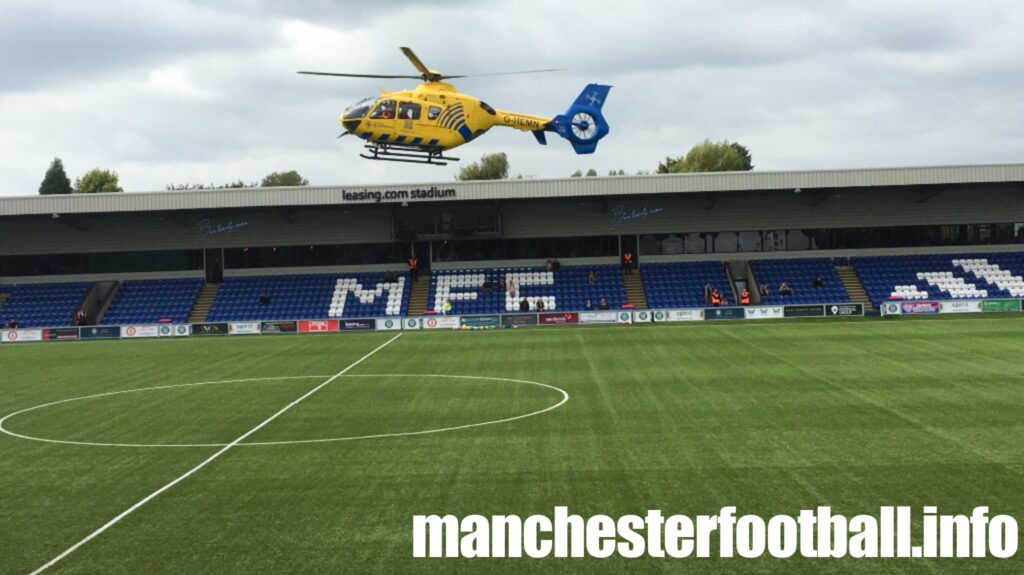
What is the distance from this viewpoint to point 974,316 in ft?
157

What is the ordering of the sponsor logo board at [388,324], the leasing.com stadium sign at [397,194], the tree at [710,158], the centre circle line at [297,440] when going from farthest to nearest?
the tree at [710,158]
the leasing.com stadium sign at [397,194]
the sponsor logo board at [388,324]
the centre circle line at [297,440]

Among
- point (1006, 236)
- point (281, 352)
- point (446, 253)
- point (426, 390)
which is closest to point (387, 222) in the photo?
point (446, 253)

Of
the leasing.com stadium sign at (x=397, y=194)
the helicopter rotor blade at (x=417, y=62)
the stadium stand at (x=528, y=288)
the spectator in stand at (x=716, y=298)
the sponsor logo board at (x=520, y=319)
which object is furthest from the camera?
the leasing.com stadium sign at (x=397, y=194)

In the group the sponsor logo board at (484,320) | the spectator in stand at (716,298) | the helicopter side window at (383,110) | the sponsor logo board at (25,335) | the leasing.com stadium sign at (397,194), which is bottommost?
the sponsor logo board at (25,335)

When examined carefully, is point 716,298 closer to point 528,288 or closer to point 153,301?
point 528,288

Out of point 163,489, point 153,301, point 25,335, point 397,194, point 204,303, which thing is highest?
point 397,194

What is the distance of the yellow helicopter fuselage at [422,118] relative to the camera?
32625 mm

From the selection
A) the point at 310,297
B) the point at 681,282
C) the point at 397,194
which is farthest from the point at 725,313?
the point at 310,297

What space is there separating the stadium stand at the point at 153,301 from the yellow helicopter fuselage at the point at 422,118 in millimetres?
30728

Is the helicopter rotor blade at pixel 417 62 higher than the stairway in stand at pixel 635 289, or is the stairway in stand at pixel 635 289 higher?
the helicopter rotor blade at pixel 417 62

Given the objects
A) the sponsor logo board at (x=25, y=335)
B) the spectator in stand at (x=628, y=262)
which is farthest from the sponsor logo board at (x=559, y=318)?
the sponsor logo board at (x=25, y=335)

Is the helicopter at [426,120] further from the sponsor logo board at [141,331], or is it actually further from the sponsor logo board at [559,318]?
the sponsor logo board at [141,331]

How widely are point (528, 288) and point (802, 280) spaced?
60.6 ft

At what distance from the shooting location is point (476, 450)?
17.5 metres
